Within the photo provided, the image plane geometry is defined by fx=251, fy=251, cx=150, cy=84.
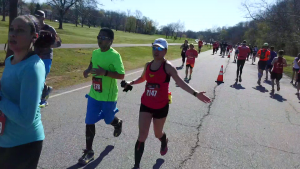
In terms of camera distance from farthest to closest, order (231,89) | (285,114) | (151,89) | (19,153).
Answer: (231,89)
(285,114)
(151,89)
(19,153)

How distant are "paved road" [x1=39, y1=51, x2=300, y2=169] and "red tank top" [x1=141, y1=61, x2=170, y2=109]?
98 cm

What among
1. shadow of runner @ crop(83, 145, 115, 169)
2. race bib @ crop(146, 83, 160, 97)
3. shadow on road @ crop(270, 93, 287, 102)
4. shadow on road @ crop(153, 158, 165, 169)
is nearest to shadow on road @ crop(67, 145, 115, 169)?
shadow of runner @ crop(83, 145, 115, 169)

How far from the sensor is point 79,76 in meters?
10.8

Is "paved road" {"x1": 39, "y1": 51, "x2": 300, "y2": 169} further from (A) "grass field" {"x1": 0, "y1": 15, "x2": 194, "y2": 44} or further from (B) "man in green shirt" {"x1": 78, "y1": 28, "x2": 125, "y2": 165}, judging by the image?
(A) "grass field" {"x1": 0, "y1": 15, "x2": 194, "y2": 44}

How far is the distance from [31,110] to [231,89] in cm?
964

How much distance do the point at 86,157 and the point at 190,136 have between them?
218 centimetres

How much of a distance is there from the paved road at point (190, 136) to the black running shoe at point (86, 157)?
0.29 ft

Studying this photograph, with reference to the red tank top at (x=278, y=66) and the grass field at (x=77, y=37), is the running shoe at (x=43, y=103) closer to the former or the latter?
the red tank top at (x=278, y=66)

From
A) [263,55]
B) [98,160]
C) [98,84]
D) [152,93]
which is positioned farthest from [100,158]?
[263,55]

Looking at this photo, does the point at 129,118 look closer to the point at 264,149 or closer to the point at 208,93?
the point at 264,149

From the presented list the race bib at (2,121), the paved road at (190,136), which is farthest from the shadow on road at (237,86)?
the race bib at (2,121)

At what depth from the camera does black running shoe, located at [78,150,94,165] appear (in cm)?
360

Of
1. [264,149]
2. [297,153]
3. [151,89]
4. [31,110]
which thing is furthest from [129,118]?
[31,110]

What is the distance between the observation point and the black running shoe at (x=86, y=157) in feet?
11.8
